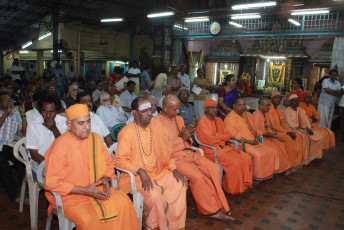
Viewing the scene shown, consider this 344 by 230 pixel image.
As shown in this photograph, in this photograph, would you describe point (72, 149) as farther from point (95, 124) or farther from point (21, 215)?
point (21, 215)

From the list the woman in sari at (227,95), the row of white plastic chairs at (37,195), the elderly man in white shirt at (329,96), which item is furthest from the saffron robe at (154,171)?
the elderly man in white shirt at (329,96)

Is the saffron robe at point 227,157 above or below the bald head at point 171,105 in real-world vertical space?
below

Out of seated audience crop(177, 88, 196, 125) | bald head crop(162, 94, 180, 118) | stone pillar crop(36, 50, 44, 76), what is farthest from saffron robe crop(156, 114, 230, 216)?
stone pillar crop(36, 50, 44, 76)

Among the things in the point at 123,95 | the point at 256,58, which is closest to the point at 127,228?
the point at 123,95

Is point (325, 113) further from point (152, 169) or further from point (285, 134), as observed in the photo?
point (152, 169)

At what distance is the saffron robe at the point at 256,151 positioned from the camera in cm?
477

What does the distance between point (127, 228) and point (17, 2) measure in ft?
51.3

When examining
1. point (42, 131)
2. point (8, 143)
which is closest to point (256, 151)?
point (42, 131)

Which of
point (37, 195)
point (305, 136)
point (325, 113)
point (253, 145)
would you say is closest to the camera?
point (37, 195)

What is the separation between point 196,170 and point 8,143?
8.68 feet

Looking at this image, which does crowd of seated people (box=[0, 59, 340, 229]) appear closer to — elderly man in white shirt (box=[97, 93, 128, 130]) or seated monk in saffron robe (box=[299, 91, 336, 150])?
elderly man in white shirt (box=[97, 93, 128, 130])

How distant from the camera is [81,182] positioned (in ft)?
8.72

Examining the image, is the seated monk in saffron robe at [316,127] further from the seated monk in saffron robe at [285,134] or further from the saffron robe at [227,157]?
the saffron robe at [227,157]

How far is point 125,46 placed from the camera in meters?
20.5
